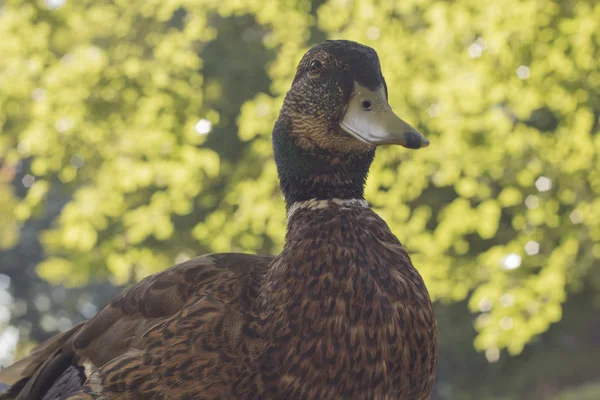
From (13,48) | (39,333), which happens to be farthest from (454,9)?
(39,333)

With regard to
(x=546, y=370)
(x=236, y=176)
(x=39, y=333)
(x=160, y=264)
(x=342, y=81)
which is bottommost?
(x=39, y=333)

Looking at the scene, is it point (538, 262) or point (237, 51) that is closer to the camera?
point (538, 262)

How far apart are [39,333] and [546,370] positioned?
23223mm

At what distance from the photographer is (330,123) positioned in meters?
2.92

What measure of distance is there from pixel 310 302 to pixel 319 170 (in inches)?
19.9

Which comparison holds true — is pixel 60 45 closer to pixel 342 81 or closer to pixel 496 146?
pixel 496 146

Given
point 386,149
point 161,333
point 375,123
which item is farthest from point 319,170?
point 386,149

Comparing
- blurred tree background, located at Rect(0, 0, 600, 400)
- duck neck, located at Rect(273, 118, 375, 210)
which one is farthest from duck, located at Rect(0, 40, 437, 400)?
blurred tree background, located at Rect(0, 0, 600, 400)

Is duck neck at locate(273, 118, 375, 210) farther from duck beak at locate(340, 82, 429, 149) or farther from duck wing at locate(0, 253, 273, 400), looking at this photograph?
duck wing at locate(0, 253, 273, 400)

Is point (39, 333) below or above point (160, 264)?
below

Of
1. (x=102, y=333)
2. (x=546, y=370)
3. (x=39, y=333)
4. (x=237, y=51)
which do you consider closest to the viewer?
(x=102, y=333)

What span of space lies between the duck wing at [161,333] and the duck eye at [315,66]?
2.38 ft

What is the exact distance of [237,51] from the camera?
9797 millimetres

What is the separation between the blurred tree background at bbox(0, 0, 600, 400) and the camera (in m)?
7.12
